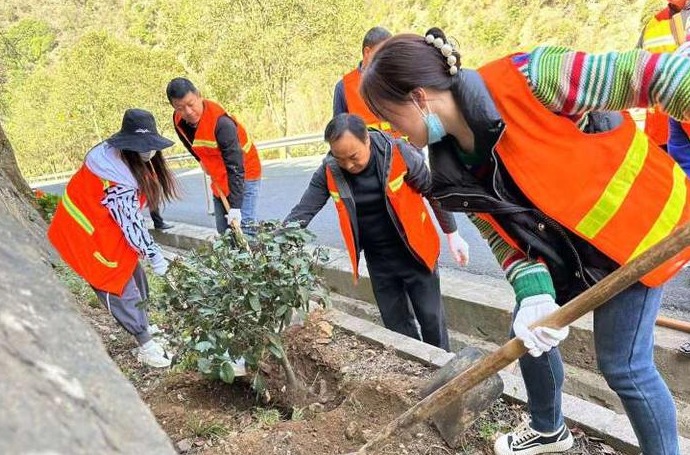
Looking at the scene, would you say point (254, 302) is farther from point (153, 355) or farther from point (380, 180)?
point (153, 355)

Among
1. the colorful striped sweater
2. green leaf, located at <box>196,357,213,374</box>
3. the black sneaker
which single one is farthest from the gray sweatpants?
the colorful striped sweater

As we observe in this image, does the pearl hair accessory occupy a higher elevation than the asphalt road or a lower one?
higher

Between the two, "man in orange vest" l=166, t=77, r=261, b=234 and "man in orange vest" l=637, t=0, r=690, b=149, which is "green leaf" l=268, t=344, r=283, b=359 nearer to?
"man in orange vest" l=166, t=77, r=261, b=234

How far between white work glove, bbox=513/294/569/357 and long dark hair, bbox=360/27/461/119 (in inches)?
26.5

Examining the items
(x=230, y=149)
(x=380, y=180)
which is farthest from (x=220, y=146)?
(x=380, y=180)

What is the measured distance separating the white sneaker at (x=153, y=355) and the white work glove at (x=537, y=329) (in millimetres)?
2464

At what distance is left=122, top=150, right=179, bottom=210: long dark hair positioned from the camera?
3.23 metres

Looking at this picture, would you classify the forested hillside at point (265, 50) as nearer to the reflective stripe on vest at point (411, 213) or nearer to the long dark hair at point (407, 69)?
the reflective stripe on vest at point (411, 213)

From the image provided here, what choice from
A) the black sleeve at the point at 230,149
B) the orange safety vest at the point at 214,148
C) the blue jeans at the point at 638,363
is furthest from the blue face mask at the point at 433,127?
the orange safety vest at the point at 214,148

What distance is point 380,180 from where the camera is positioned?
10.2 ft

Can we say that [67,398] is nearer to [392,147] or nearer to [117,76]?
[392,147]

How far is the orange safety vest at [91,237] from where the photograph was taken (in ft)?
10.7

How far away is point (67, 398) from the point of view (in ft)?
2.46

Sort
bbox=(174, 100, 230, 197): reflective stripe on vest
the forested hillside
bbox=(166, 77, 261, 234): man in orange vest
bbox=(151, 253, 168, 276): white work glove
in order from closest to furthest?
1. bbox=(151, 253, 168, 276): white work glove
2. bbox=(166, 77, 261, 234): man in orange vest
3. bbox=(174, 100, 230, 197): reflective stripe on vest
4. the forested hillside
